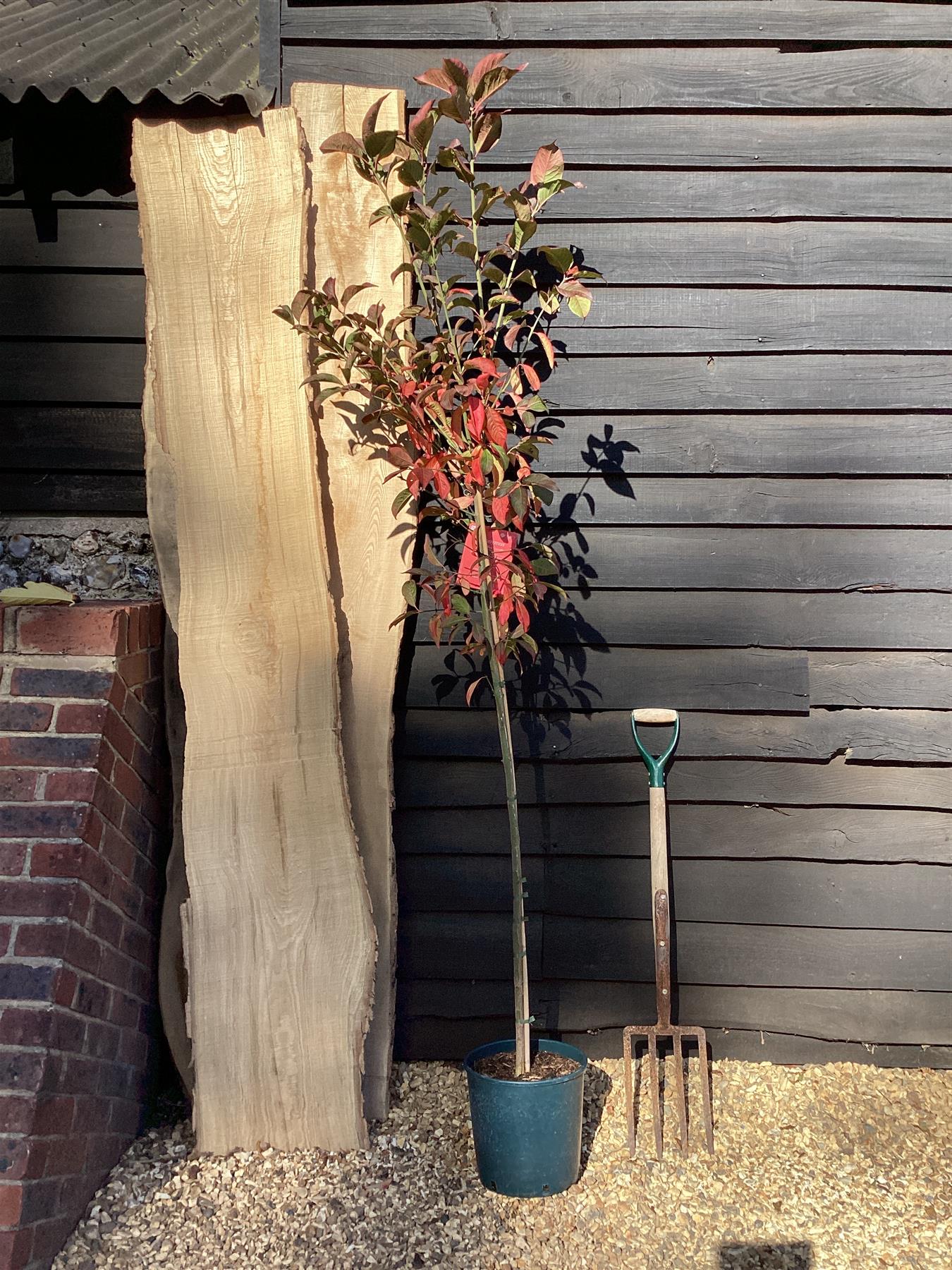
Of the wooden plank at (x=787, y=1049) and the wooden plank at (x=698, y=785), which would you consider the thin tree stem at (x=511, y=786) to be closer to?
the wooden plank at (x=698, y=785)

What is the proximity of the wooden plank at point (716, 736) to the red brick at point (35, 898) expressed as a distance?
947 millimetres

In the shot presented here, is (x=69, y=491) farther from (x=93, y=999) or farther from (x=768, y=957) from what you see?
(x=768, y=957)

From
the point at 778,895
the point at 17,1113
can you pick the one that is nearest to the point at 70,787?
the point at 17,1113

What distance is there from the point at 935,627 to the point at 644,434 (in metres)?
0.97

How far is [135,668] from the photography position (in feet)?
7.51

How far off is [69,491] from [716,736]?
6.31 feet

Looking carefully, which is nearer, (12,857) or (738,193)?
(12,857)

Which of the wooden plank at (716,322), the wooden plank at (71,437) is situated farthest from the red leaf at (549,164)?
the wooden plank at (71,437)

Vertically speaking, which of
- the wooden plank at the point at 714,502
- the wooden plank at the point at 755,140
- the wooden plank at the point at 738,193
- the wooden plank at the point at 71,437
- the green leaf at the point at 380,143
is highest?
the wooden plank at the point at 755,140

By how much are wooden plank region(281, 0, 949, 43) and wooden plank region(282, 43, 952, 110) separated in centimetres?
3

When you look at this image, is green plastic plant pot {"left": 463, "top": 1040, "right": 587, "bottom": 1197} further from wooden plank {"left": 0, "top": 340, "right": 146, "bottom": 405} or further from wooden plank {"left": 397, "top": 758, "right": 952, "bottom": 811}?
wooden plank {"left": 0, "top": 340, "right": 146, "bottom": 405}

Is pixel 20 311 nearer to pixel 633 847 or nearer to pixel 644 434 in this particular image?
pixel 644 434

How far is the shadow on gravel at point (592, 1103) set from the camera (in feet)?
7.62

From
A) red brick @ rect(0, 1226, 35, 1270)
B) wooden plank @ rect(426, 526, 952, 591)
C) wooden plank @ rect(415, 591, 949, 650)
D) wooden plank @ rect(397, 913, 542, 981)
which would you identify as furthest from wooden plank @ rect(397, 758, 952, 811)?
red brick @ rect(0, 1226, 35, 1270)
